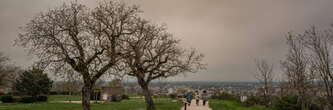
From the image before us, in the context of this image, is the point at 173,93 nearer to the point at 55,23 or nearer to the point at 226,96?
the point at 226,96

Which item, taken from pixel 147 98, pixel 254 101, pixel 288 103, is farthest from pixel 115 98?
pixel 288 103

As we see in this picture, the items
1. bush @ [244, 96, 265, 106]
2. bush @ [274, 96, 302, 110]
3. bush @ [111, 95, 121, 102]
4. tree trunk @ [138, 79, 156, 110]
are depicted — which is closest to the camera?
tree trunk @ [138, 79, 156, 110]

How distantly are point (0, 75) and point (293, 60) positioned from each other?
48.0 meters

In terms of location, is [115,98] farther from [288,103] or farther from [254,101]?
[288,103]

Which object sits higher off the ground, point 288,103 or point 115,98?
point 288,103

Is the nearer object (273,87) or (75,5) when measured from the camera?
(75,5)

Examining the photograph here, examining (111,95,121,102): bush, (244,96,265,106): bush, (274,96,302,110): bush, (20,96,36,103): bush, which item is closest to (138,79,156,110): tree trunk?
(274,96,302,110): bush

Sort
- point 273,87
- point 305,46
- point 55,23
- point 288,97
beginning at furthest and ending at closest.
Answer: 1. point 273,87
2. point 288,97
3. point 305,46
4. point 55,23

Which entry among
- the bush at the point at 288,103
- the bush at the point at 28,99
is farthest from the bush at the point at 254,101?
the bush at the point at 28,99

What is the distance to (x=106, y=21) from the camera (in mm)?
18109

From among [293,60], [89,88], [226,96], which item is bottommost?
[226,96]

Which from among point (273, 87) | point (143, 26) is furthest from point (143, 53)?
point (273, 87)

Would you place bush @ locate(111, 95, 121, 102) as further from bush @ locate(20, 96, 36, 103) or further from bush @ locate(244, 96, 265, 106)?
bush @ locate(244, 96, 265, 106)

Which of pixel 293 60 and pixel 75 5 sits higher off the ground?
pixel 75 5
